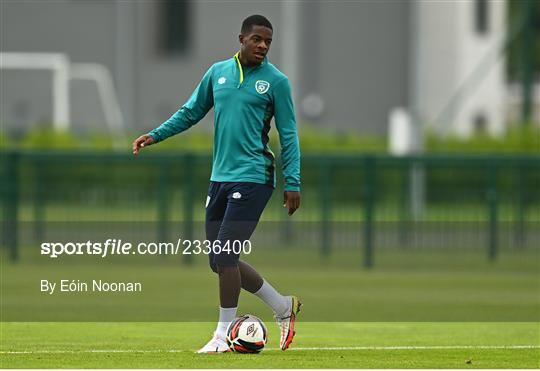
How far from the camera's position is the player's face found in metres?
9.91

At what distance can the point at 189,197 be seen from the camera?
2019 cm

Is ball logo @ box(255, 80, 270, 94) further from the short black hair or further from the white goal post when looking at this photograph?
the white goal post

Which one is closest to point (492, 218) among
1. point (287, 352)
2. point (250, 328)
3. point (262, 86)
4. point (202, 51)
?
point (287, 352)

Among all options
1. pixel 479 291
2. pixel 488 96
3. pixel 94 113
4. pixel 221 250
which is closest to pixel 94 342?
pixel 221 250

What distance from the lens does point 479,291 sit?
17.0 meters

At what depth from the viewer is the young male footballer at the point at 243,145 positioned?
10023 mm

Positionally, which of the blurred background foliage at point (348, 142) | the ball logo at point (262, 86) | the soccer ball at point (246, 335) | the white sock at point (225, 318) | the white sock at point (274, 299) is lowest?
the soccer ball at point (246, 335)

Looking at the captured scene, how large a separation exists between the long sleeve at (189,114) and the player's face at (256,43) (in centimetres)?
46

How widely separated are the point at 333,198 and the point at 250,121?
10850mm

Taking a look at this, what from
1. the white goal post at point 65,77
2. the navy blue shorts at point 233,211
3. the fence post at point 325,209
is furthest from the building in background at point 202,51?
the navy blue shorts at point 233,211

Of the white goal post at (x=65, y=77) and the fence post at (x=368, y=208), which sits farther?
the white goal post at (x=65, y=77)

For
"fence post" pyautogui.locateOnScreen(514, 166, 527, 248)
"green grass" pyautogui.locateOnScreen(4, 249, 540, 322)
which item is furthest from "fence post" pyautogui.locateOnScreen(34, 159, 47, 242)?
"fence post" pyautogui.locateOnScreen(514, 166, 527, 248)

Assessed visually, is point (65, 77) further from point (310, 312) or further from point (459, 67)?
point (310, 312)

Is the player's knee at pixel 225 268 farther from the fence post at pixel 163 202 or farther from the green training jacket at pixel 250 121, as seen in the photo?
the fence post at pixel 163 202
